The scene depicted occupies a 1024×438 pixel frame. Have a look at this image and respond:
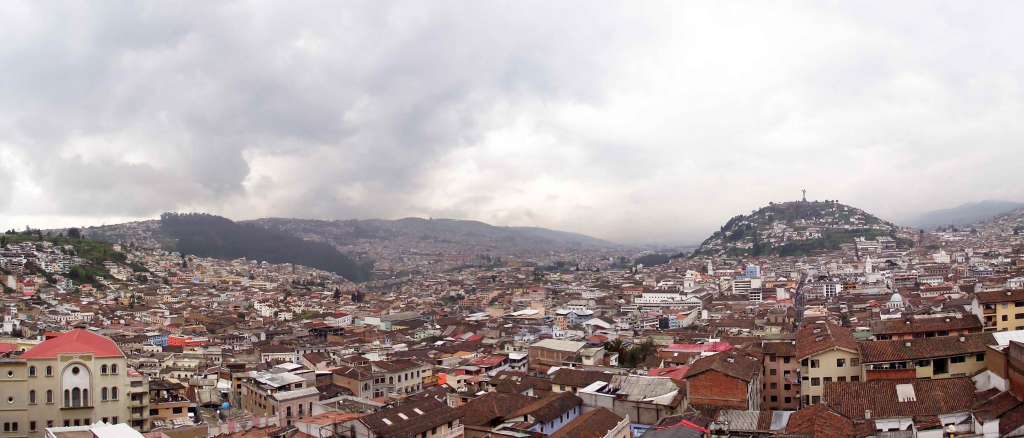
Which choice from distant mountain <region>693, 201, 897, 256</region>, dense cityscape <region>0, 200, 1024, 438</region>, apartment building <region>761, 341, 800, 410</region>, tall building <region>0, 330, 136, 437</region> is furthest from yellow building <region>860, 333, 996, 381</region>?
distant mountain <region>693, 201, 897, 256</region>

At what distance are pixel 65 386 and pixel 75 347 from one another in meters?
1.37

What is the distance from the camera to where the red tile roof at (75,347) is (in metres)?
25.1

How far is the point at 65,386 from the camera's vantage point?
25.2 metres

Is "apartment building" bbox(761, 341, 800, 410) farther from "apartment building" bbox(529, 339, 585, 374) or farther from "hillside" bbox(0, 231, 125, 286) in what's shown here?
"hillside" bbox(0, 231, 125, 286)

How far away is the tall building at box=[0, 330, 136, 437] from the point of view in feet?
80.7

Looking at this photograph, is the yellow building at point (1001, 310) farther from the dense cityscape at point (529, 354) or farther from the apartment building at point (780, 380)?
the apartment building at point (780, 380)

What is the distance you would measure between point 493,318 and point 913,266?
52.7 m

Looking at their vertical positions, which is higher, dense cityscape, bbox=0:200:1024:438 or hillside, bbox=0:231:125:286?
hillside, bbox=0:231:125:286

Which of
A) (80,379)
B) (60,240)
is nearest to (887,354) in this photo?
(80,379)

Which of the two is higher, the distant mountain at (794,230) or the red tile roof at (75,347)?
the distant mountain at (794,230)

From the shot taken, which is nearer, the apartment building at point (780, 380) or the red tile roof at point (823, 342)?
the red tile roof at point (823, 342)

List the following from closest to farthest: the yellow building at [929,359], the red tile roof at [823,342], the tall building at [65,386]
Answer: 1. the yellow building at [929,359]
2. the red tile roof at [823,342]
3. the tall building at [65,386]

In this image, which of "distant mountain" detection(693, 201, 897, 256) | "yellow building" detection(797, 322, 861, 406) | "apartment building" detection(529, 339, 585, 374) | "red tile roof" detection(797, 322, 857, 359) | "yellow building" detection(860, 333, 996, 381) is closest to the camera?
"yellow building" detection(860, 333, 996, 381)

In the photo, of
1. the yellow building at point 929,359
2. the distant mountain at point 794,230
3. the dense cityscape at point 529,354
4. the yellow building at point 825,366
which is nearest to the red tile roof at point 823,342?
the yellow building at point 825,366
